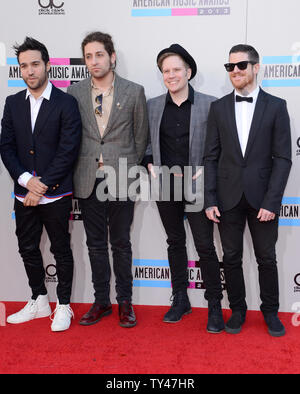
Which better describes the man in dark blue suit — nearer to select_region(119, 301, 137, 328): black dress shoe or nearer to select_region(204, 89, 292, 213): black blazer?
select_region(119, 301, 137, 328): black dress shoe

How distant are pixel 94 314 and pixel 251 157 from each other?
161 centimetres

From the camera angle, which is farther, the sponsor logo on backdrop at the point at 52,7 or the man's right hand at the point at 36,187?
the sponsor logo on backdrop at the point at 52,7

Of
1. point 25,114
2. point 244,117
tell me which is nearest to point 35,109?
point 25,114

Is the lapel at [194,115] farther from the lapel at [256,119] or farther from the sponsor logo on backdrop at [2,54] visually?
the sponsor logo on backdrop at [2,54]

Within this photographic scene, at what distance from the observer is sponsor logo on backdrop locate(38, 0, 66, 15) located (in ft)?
10.8

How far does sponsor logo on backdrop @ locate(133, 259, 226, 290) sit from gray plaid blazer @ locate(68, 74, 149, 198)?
2.84 ft

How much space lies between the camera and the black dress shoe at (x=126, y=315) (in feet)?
10.1

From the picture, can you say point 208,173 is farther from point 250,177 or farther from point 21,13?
point 21,13

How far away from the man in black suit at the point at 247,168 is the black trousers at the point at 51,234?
103 cm

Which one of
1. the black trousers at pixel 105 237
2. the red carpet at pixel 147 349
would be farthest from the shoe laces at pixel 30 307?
the black trousers at pixel 105 237

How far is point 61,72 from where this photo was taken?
11.0ft

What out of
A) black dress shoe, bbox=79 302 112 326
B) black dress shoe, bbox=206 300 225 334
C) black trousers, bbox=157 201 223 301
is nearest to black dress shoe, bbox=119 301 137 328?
black dress shoe, bbox=79 302 112 326

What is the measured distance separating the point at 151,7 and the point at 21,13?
1027 mm

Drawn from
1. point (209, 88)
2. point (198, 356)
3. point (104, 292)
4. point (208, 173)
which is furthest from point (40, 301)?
point (209, 88)
